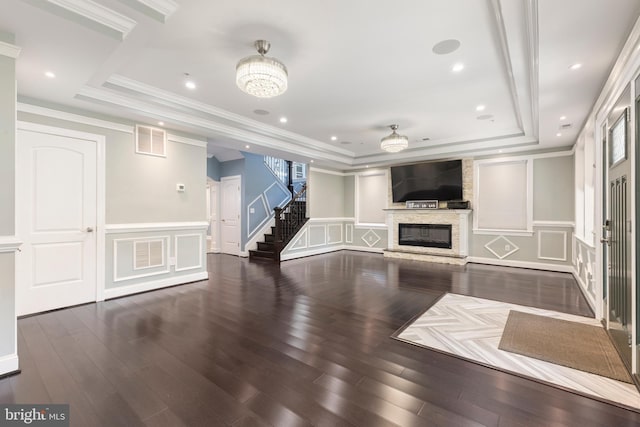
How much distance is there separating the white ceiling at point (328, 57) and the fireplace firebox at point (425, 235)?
3.13 m

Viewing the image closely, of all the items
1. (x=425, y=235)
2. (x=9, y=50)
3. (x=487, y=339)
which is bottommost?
(x=487, y=339)

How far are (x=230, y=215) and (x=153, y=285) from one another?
13.2ft

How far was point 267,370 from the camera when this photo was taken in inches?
88.4

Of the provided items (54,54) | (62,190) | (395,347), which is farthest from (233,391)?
(62,190)

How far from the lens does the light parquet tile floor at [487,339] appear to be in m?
2.04

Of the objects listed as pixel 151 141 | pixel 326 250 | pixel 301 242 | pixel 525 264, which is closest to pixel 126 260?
pixel 151 141

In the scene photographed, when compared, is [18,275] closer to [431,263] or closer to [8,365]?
[8,365]

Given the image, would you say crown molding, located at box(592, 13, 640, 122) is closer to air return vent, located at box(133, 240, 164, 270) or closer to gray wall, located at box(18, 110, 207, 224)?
gray wall, located at box(18, 110, 207, 224)

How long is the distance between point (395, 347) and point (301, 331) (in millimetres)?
982

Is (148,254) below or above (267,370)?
above

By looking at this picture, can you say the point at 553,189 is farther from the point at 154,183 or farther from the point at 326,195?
the point at 154,183

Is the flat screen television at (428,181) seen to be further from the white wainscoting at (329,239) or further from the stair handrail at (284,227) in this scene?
the stair handrail at (284,227)

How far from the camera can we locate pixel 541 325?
3152 millimetres

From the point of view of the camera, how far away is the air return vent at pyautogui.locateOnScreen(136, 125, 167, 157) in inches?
173
